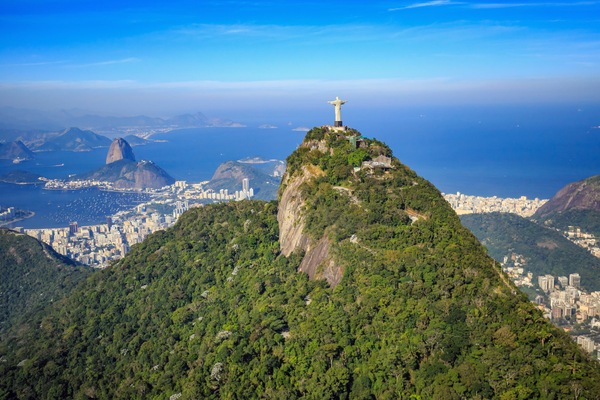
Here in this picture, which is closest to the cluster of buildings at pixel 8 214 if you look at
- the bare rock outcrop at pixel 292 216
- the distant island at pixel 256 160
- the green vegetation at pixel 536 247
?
the distant island at pixel 256 160

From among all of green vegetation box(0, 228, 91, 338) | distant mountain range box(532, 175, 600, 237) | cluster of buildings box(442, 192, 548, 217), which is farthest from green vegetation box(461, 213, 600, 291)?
green vegetation box(0, 228, 91, 338)

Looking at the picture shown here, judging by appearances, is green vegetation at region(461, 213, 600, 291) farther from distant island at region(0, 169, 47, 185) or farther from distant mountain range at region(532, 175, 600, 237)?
distant island at region(0, 169, 47, 185)

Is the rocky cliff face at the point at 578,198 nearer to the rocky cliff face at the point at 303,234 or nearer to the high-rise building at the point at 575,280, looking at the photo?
the high-rise building at the point at 575,280

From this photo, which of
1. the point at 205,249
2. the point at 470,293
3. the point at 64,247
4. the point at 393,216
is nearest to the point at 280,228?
the point at 205,249

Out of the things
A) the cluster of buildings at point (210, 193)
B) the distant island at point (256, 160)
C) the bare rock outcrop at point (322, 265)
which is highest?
the bare rock outcrop at point (322, 265)

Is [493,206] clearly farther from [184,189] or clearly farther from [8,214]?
[8,214]
